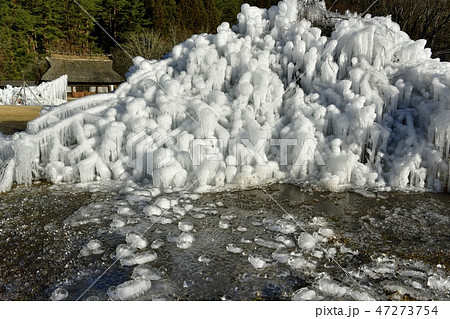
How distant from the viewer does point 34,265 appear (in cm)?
250

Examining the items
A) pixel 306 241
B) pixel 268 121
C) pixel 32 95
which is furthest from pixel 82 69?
pixel 306 241

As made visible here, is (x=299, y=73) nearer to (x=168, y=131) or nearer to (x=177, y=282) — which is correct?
(x=168, y=131)

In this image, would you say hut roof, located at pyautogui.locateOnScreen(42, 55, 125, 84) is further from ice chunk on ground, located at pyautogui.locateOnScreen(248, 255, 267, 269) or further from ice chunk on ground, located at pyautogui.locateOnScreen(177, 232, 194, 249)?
ice chunk on ground, located at pyautogui.locateOnScreen(248, 255, 267, 269)

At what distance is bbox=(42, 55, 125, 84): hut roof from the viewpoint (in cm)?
2223

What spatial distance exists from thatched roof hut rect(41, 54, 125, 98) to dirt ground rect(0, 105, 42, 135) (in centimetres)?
1190

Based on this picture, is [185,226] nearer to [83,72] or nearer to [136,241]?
[136,241]

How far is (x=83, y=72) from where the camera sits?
74.5 feet

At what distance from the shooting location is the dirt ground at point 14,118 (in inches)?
300

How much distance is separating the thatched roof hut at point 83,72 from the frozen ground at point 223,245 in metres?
20.7

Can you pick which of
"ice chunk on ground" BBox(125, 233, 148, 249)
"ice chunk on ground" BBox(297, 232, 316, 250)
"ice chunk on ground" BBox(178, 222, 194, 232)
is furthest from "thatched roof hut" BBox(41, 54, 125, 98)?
"ice chunk on ground" BBox(297, 232, 316, 250)

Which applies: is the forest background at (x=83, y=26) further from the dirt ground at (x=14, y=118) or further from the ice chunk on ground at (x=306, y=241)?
the ice chunk on ground at (x=306, y=241)

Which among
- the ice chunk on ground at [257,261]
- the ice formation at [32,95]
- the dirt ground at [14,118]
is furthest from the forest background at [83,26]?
the ice chunk on ground at [257,261]

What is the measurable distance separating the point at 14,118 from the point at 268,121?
813cm

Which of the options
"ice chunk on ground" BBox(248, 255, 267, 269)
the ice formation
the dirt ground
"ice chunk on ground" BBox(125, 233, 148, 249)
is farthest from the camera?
the ice formation
